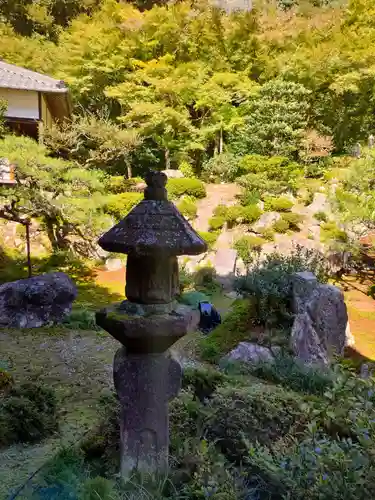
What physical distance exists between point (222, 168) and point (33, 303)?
14.2m

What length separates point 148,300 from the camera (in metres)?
2.85

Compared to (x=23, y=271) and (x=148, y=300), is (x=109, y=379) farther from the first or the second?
(x=23, y=271)

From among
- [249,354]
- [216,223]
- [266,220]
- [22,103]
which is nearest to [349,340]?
[249,354]

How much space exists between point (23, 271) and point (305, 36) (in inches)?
681

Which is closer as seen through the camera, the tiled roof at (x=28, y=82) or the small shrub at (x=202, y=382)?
the small shrub at (x=202, y=382)

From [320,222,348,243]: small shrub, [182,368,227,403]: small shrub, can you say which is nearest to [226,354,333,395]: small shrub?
[182,368,227,403]: small shrub

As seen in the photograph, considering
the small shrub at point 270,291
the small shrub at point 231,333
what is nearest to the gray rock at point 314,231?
the small shrub at point 270,291

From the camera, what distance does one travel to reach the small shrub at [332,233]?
13820mm

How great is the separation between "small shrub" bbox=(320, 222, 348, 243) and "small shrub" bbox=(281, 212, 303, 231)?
3.85ft

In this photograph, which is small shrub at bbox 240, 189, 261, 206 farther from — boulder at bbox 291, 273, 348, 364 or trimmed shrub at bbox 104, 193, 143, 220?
boulder at bbox 291, 273, 348, 364

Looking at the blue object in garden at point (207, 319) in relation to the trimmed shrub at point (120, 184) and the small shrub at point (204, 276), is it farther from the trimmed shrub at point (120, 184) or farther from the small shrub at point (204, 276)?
the trimmed shrub at point (120, 184)

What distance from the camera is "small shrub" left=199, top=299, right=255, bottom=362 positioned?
7.32 metres

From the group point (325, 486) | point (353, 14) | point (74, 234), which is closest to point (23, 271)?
point (74, 234)

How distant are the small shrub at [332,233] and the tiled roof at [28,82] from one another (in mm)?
9825
